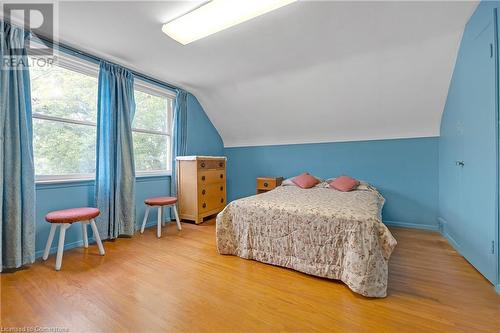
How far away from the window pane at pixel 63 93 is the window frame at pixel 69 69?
0.06 m

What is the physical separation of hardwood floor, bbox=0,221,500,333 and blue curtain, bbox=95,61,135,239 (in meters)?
0.57

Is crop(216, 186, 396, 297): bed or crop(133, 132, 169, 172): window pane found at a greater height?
crop(133, 132, 169, 172): window pane

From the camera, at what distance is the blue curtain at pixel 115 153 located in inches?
104

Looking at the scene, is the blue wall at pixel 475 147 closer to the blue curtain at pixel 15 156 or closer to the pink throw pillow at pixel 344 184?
the pink throw pillow at pixel 344 184

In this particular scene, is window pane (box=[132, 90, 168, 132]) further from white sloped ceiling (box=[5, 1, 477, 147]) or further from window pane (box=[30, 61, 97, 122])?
window pane (box=[30, 61, 97, 122])

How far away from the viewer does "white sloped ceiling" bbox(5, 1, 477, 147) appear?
1.93 metres

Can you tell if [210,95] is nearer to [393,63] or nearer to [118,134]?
[118,134]

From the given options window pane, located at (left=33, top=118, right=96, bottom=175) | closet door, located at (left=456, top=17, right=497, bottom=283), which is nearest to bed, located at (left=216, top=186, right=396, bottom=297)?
closet door, located at (left=456, top=17, right=497, bottom=283)

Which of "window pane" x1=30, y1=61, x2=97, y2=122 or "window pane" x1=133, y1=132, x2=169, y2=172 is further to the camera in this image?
"window pane" x1=133, y1=132, x2=169, y2=172

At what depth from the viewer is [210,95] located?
12.9ft

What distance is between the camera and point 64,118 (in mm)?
2449

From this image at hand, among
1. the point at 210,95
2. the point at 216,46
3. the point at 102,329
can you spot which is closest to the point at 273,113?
the point at 210,95

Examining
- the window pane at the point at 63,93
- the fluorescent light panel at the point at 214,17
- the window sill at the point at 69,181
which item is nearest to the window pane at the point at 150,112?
the window pane at the point at 63,93

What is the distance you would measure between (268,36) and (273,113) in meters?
1.71
